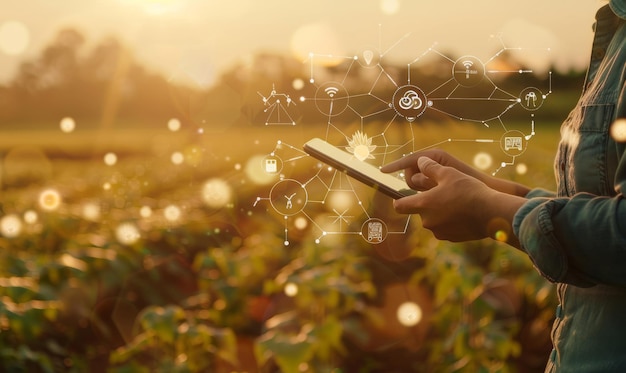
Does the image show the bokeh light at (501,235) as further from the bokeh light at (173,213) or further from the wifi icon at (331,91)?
the bokeh light at (173,213)

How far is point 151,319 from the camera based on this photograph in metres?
2.62

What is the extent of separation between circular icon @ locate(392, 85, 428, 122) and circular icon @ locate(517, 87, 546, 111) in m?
0.25

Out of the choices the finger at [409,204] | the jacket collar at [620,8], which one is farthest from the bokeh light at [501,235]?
the jacket collar at [620,8]

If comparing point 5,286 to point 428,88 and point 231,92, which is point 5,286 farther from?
point 428,88

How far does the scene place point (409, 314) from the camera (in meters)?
3.50

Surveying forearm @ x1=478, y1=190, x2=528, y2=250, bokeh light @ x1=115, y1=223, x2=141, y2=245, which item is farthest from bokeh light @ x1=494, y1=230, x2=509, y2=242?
bokeh light @ x1=115, y1=223, x2=141, y2=245

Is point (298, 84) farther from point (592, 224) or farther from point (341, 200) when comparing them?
point (592, 224)

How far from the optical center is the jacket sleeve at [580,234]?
1001 millimetres

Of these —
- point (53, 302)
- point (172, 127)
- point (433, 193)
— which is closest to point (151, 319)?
point (53, 302)

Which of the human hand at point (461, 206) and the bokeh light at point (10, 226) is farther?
the bokeh light at point (10, 226)

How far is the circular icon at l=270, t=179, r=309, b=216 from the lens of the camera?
1911 mm

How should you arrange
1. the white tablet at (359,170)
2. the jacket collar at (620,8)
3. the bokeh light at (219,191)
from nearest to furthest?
the jacket collar at (620,8), the white tablet at (359,170), the bokeh light at (219,191)

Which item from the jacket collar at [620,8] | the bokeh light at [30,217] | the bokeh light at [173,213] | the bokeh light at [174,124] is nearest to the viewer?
the jacket collar at [620,8]
